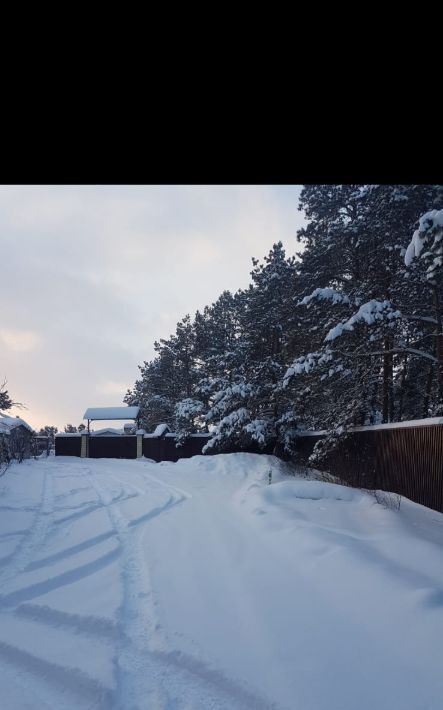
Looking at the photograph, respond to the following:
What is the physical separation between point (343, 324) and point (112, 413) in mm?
31483

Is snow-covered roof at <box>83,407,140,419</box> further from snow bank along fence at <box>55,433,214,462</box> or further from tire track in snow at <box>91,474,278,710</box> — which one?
tire track in snow at <box>91,474,278,710</box>

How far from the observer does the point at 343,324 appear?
1150 cm

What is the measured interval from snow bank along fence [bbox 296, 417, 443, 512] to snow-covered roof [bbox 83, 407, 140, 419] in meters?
27.2

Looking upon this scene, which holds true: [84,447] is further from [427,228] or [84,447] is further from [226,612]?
[226,612]

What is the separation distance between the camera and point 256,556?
19.3 ft

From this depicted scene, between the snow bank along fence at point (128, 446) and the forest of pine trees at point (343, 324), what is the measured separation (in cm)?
709

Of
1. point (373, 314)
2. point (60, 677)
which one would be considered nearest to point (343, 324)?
point (373, 314)

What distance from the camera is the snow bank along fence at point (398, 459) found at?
8586 millimetres

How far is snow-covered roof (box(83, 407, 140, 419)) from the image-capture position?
39.2 m

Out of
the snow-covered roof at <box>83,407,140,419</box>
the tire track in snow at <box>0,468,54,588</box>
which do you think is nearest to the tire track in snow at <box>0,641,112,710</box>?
the tire track in snow at <box>0,468,54,588</box>
